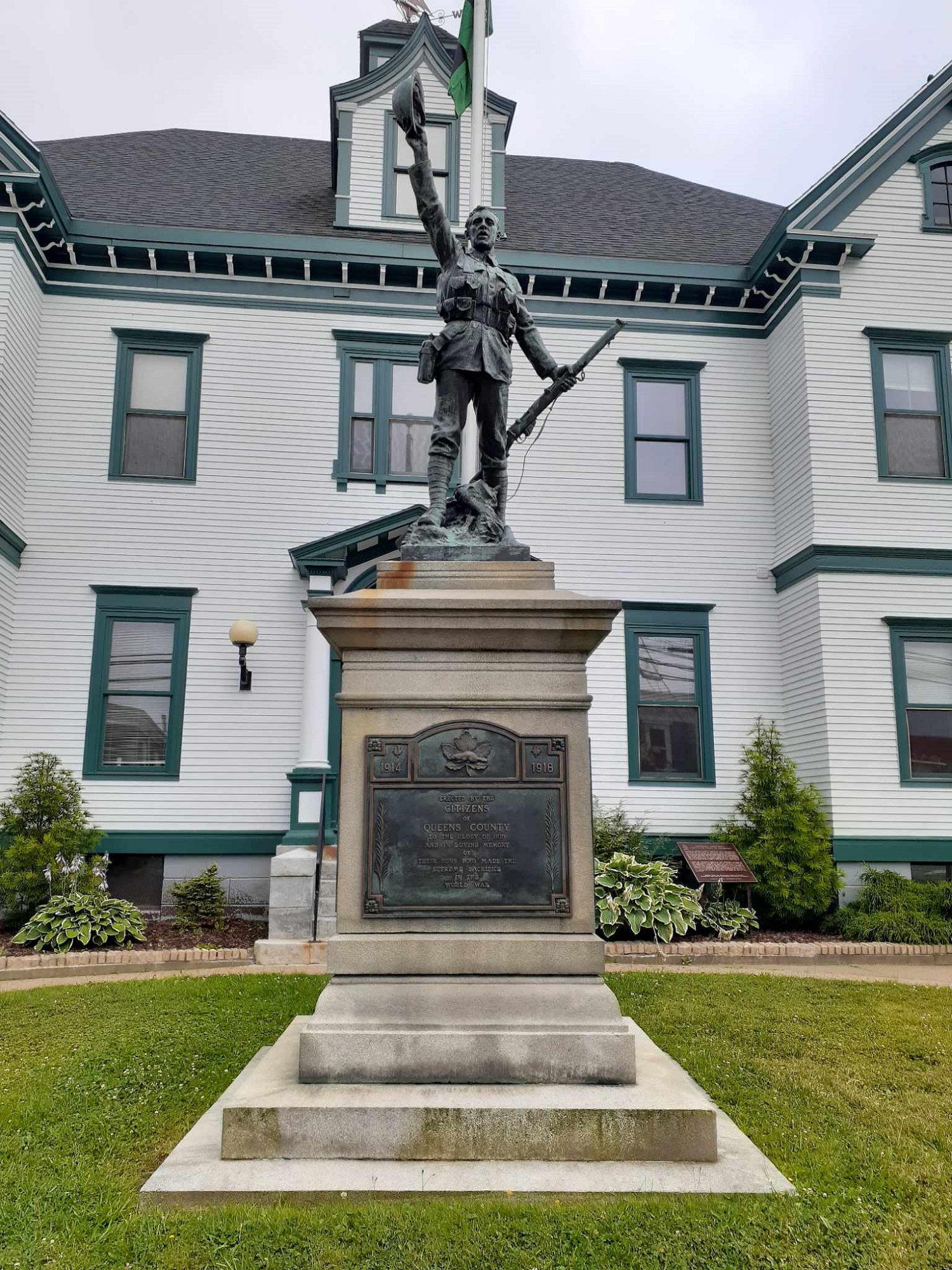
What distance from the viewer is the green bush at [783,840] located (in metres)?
11.7

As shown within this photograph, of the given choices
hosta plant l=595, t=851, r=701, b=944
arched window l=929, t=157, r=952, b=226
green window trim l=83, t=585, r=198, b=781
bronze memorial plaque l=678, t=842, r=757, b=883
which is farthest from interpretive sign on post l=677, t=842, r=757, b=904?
arched window l=929, t=157, r=952, b=226

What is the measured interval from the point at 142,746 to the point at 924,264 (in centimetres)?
1307

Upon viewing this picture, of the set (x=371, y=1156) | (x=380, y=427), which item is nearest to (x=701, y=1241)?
(x=371, y=1156)

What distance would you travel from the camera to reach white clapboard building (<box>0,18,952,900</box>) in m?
12.6

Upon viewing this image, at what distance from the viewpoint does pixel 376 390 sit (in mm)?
13977

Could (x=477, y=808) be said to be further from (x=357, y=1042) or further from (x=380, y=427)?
(x=380, y=427)

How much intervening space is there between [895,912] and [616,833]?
3412mm

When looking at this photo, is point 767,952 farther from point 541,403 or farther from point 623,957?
point 541,403

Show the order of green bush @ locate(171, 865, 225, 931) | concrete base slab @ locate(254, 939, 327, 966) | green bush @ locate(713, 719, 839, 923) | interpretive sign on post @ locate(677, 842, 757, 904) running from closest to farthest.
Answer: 1. concrete base slab @ locate(254, 939, 327, 966)
2. green bush @ locate(171, 865, 225, 931)
3. interpretive sign on post @ locate(677, 842, 757, 904)
4. green bush @ locate(713, 719, 839, 923)

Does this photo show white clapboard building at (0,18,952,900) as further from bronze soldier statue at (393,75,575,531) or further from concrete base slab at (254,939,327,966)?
bronze soldier statue at (393,75,575,531)

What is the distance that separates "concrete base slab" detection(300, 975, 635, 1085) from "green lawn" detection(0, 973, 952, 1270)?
0.67 metres

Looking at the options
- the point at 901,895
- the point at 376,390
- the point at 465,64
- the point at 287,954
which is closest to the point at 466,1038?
the point at 287,954

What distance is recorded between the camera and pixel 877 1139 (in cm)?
445

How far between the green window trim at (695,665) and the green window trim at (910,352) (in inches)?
129
